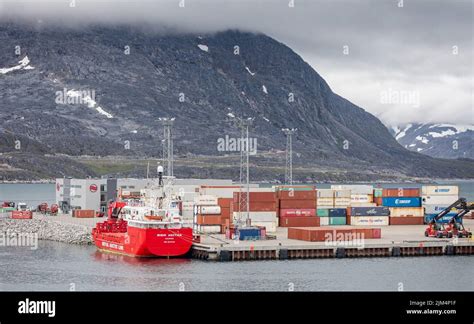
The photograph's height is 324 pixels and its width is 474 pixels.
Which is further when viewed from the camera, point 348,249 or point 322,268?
point 348,249

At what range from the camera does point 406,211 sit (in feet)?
434

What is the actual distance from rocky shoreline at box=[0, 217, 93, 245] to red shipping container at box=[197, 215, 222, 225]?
15.1 m

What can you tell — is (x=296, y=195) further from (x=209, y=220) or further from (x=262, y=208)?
(x=209, y=220)

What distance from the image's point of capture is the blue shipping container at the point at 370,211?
126250mm

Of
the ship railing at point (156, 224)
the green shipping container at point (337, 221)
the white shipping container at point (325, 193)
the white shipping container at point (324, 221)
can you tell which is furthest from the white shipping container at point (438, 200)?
the ship railing at point (156, 224)

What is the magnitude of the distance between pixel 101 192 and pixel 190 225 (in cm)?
4365

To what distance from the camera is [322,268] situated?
91375 mm

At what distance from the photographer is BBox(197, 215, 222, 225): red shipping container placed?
110375mm

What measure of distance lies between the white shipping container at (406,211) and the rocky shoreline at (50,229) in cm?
4157
